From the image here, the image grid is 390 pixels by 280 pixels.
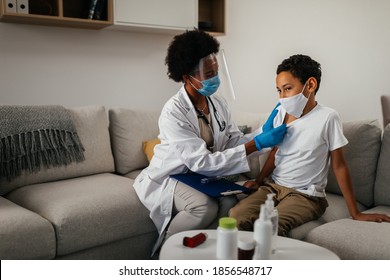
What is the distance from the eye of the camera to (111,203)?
1812 mm

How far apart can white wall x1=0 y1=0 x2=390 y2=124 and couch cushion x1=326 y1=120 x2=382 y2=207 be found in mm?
1535

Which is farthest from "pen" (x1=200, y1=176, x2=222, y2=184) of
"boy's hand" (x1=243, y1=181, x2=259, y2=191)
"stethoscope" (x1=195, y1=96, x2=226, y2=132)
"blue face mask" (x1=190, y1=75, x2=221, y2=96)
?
"blue face mask" (x1=190, y1=75, x2=221, y2=96)

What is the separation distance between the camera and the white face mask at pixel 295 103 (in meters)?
1.67

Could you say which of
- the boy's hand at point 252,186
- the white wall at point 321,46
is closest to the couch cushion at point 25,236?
the boy's hand at point 252,186

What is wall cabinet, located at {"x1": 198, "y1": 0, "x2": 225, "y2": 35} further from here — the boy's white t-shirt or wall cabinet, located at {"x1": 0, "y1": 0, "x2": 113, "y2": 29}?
the boy's white t-shirt

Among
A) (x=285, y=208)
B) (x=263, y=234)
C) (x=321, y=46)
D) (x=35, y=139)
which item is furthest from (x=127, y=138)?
(x=321, y=46)

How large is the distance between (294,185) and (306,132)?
0.74 feet

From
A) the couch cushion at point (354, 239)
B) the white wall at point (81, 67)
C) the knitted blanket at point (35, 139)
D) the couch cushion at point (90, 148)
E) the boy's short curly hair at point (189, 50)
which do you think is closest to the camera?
the couch cushion at point (354, 239)

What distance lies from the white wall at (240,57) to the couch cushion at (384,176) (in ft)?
5.21

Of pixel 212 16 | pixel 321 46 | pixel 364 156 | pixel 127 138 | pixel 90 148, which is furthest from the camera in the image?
pixel 321 46

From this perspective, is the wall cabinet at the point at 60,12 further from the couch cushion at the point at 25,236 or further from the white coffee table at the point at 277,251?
the white coffee table at the point at 277,251

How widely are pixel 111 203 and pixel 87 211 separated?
0.12m

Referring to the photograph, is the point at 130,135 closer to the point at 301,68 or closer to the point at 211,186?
the point at 211,186
